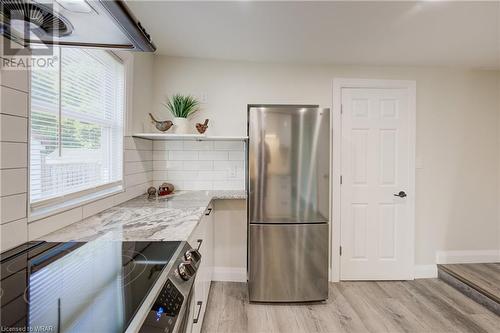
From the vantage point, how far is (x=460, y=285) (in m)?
2.37

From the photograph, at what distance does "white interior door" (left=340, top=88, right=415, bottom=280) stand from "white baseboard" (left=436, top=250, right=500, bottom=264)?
1.39ft

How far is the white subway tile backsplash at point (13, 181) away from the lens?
906 mm

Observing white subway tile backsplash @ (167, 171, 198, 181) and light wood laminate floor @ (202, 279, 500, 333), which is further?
white subway tile backsplash @ (167, 171, 198, 181)

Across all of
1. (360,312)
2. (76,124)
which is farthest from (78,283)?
(360,312)

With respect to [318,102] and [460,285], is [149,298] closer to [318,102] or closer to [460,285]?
[318,102]

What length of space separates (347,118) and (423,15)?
1.04 m

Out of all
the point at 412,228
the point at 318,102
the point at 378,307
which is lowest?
the point at 378,307

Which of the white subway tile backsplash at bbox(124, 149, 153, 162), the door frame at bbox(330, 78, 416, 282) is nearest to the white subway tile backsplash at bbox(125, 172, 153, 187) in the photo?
the white subway tile backsplash at bbox(124, 149, 153, 162)

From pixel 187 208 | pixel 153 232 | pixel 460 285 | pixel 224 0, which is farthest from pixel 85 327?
pixel 460 285

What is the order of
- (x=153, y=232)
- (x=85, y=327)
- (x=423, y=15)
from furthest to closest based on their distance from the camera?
(x=423, y=15) → (x=153, y=232) → (x=85, y=327)

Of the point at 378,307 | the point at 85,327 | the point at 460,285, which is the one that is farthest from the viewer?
the point at 460,285

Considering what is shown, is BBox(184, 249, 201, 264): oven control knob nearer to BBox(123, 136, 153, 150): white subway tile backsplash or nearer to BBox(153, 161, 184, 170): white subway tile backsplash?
BBox(123, 136, 153, 150): white subway tile backsplash

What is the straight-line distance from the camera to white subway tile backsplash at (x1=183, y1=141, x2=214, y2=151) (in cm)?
253

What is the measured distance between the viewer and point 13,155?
948 millimetres
